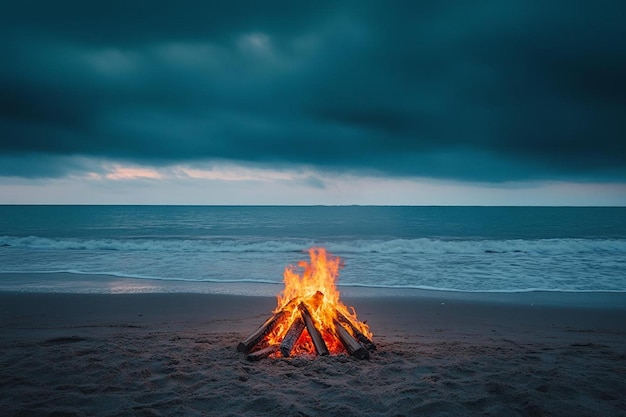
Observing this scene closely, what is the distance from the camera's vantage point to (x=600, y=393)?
16.8 feet

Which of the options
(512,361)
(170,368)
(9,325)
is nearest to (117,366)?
(170,368)

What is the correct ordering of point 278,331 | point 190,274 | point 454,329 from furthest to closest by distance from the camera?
1. point 190,274
2. point 454,329
3. point 278,331

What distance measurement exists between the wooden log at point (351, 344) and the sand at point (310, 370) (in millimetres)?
118

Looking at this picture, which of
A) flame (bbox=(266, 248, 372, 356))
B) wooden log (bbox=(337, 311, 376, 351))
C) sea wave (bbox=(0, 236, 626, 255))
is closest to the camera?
wooden log (bbox=(337, 311, 376, 351))

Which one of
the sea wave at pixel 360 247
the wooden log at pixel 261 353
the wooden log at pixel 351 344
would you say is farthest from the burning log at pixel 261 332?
the sea wave at pixel 360 247

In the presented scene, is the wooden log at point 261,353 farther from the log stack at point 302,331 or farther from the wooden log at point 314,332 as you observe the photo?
the wooden log at point 314,332

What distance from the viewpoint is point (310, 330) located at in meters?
6.79

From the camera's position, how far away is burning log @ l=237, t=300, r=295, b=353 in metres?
6.60

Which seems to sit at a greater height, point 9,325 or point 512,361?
point 512,361

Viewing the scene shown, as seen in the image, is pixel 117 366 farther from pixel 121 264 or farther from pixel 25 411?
pixel 121 264

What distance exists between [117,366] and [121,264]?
15718mm

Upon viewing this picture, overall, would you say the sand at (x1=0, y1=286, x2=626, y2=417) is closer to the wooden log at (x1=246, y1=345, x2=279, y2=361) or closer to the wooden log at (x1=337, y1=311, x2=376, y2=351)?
the wooden log at (x1=246, y1=345, x2=279, y2=361)

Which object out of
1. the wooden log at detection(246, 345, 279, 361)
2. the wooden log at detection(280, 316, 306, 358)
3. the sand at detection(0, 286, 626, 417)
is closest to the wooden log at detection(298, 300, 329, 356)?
the wooden log at detection(280, 316, 306, 358)

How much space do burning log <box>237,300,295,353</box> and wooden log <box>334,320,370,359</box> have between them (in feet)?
3.29
